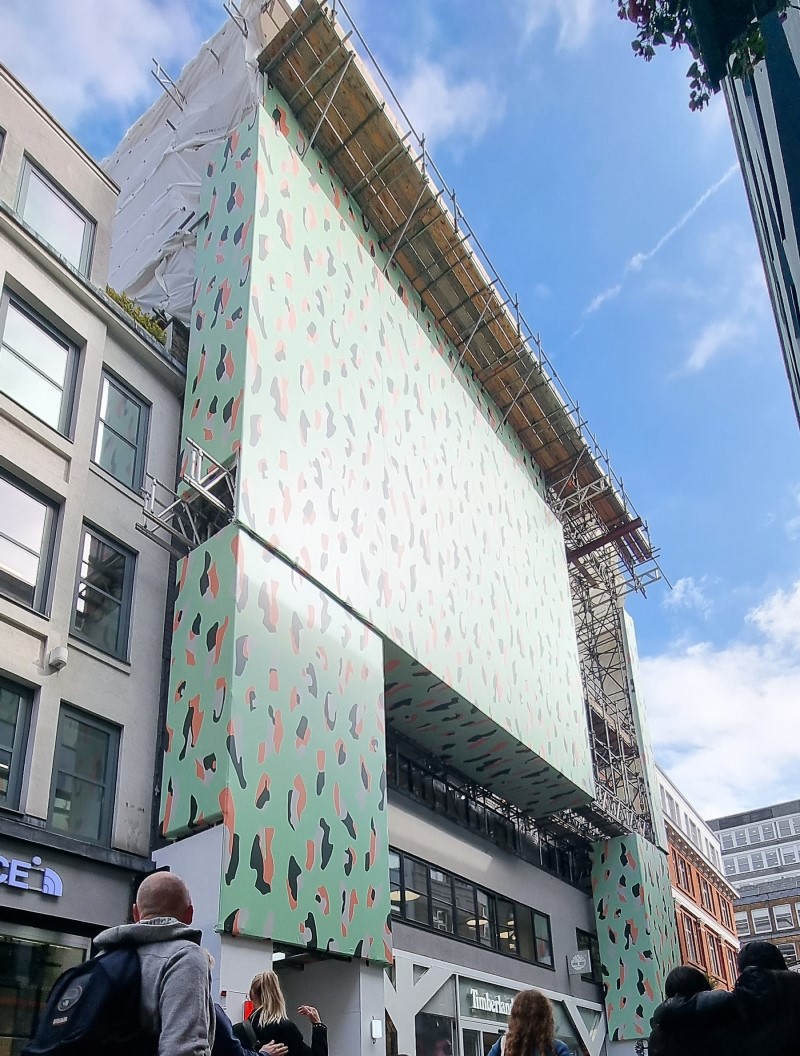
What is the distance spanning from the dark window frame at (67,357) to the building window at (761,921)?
8646 centimetres

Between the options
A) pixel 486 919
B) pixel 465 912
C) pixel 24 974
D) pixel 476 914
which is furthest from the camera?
pixel 486 919

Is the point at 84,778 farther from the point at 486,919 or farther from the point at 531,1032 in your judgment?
the point at 486,919

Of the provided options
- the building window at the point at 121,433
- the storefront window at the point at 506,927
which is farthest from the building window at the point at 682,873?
the building window at the point at 121,433

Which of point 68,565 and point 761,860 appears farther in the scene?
point 761,860

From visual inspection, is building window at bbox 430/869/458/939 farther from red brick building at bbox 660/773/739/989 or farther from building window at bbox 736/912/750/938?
building window at bbox 736/912/750/938

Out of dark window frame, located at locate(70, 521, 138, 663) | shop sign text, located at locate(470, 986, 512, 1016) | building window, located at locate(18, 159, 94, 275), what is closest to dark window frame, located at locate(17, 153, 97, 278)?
building window, located at locate(18, 159, 94, 275)

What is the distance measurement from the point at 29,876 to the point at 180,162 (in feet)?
59.6

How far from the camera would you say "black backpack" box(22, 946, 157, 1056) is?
3066 mm

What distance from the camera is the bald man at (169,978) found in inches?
125

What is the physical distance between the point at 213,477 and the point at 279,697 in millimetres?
3894

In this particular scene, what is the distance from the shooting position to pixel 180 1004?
321cm

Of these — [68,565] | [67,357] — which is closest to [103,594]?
[68,565]

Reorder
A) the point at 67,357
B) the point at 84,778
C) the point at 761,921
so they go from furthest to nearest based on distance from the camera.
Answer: the point at 761,921, the point at 67,357, the point at 84,778

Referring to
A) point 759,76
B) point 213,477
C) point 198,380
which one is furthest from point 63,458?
point 759,76
